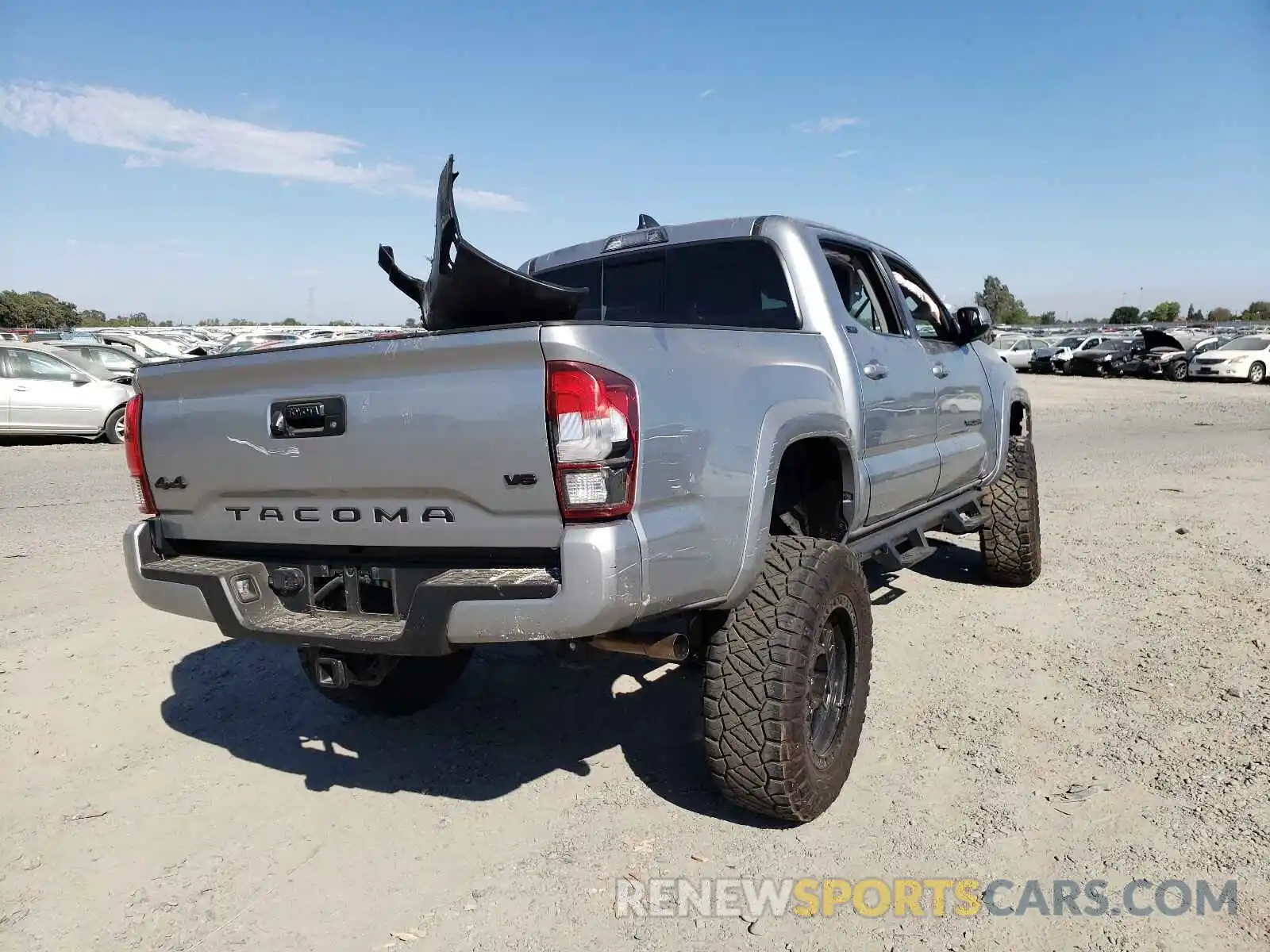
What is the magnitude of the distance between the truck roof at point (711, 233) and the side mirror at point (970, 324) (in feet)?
1.75

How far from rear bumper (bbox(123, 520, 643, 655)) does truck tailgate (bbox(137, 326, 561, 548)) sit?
12 centimetres

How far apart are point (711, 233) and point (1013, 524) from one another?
2846mm

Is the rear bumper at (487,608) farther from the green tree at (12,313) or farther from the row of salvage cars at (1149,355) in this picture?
the green tree at (12,313)

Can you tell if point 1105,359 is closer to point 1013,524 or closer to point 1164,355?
point 1164,355

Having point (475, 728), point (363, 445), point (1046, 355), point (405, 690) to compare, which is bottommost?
point (475, 728)

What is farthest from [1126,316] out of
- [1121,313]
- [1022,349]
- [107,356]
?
[107,356]

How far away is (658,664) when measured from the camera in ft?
15.0

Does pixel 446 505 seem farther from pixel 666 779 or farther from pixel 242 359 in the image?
pixel 666 779

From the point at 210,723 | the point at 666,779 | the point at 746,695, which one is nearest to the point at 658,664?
the point at 666,779

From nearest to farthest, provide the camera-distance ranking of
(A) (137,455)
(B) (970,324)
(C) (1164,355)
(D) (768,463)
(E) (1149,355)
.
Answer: (D) (768,463) → (A) (137,455) → (B) (970,324) → (C) (1164,355) → (E) (1149,355)

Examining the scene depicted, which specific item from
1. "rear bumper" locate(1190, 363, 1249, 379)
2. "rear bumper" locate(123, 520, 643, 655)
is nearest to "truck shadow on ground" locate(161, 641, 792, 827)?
"rear bumper" locate(123, 520, 643, 655)

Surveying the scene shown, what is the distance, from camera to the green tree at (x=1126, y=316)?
111m

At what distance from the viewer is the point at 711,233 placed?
404 cm

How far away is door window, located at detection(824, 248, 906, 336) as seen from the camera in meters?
4.10
